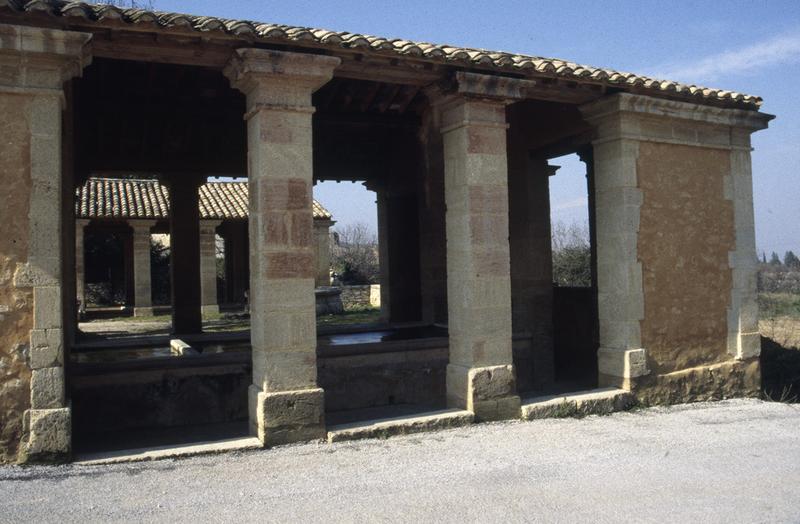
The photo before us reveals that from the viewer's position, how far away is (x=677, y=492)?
439cm

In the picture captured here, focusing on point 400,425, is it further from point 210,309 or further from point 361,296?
point 361,296

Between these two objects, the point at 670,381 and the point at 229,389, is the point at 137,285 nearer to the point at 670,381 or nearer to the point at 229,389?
the point at 229,389

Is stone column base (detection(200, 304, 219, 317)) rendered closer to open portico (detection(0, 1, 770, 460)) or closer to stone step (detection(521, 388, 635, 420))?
open portico (detection(0, 1, 770, 460))

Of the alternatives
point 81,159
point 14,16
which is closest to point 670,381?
point 14,16

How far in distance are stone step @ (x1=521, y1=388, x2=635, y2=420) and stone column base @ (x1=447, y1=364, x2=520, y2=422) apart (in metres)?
0.20

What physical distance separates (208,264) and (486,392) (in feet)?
47.9

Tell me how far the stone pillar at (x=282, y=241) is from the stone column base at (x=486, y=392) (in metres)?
1.37

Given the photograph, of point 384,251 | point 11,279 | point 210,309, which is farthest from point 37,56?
point 210,309

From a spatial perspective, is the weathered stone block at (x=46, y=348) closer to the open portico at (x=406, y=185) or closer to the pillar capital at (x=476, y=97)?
the open portico at (x=406, y=185)

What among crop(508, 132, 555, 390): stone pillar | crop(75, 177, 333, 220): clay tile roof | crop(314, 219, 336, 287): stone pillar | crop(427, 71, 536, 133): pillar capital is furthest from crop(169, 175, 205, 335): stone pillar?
crop(314, 219, 336, 287): stone pillar

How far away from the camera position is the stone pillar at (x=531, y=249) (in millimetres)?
9227

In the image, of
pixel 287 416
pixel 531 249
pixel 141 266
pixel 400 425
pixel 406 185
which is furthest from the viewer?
pixel 141 266

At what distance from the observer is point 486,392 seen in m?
6.07

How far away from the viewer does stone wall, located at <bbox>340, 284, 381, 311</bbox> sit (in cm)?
2262
